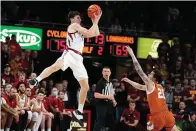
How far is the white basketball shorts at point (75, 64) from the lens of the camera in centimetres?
1410

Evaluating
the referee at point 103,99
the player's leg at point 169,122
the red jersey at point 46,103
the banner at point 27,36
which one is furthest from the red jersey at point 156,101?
the banner at point 27,36

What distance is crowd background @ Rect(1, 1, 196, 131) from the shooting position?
2016cm

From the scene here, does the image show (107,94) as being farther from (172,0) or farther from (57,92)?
(172,0)

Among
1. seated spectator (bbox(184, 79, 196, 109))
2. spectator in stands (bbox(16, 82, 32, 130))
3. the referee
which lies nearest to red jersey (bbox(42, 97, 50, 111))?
spectator in stands (bbox(16, 82, 32, 130))

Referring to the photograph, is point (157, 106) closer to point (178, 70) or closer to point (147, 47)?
point (178, 70)

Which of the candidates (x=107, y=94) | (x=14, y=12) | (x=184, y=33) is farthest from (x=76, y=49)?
(x=184, y=33)

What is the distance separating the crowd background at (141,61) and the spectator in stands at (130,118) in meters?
0.30

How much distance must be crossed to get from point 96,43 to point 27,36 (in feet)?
8.38

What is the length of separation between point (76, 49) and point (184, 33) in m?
12.8

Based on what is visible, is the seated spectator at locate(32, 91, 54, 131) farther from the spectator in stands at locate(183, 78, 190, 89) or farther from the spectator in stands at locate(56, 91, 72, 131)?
the spectator in stands at locate(183, 78, 190, 89)

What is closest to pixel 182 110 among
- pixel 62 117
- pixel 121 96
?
pixel 121 96

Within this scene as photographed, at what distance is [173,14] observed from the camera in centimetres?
2803

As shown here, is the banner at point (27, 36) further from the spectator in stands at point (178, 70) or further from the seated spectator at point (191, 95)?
the seated spectator at point (191, 95)

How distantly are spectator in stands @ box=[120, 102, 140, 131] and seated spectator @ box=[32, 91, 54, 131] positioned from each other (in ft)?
7.35
